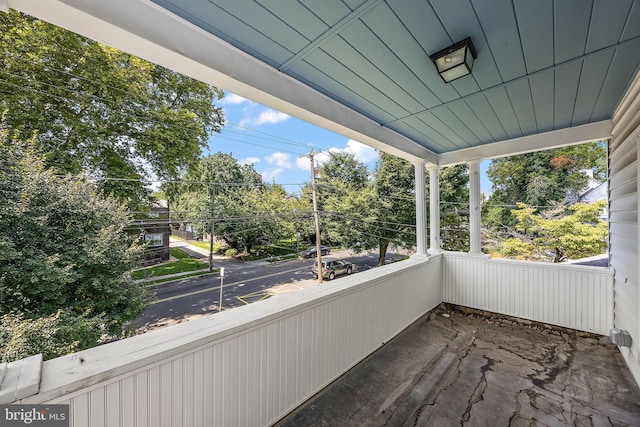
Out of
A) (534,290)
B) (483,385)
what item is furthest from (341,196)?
(483,385)

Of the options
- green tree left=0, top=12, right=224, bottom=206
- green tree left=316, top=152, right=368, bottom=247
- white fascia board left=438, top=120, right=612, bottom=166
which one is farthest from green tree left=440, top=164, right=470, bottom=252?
green tree left=0, top=12, right=224, bottom=206

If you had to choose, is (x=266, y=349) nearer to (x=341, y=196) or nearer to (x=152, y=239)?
(x=152, y=239)

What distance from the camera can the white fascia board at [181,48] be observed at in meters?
0.98

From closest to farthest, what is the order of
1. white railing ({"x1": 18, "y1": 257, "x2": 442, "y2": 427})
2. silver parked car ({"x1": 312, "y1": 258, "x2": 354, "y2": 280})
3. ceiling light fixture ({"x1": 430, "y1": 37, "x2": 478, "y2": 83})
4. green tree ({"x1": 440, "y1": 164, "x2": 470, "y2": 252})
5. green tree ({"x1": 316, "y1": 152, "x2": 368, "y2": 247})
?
1. white railing ({"x1": 18, "y1": 257, "x2": 442, "y2": 427})
2. ceiling light fixture ({"x1": 430, "y1": 37, "x2": 478, "y2": 83})
3. green tree ({"x1": 440, "y1": 164, "x2": 470, "y2": 252})
4. silver parked car ({"x1": 312, "y1": 258, "x2": 354, "y2": 280})
5. green tree ({"x1": 316, "y1": 152, "x2": 368, "y2": 247})

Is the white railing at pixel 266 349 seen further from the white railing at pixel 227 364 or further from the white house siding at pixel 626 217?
the white house siding at pixel 626 217

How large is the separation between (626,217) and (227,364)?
373cm

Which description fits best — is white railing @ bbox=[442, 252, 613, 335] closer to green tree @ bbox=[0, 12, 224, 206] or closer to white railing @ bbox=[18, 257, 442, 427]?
white railing @ bbox=[18, 257, 442, 427]

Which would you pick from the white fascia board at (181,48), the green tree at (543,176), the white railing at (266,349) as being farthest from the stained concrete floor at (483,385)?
the green tree at (543,176)

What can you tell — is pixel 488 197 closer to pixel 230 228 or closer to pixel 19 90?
pixel 230 228

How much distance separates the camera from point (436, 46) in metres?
1.41

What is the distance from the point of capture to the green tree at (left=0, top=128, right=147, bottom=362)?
8.85ft

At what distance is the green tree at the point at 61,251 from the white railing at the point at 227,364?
274 centimetres

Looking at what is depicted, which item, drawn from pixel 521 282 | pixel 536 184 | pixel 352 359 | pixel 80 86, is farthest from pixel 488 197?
pixel 80 86

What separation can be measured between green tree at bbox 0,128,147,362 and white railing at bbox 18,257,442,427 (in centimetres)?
274
